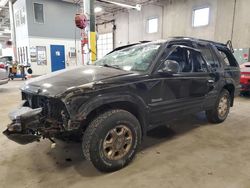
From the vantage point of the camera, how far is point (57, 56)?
45.6 ft

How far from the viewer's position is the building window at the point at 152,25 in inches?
598

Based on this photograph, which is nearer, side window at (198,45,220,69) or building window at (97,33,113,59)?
side window at (198,45,220,69)

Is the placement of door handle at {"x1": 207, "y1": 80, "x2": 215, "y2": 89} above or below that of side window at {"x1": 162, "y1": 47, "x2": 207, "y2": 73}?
below

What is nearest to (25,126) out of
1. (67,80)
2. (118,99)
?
(67,80)

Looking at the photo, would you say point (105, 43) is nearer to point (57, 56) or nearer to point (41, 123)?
point (57, 56)

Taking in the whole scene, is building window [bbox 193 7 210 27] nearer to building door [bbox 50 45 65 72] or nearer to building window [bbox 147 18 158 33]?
building window [bbox 147 18 158 33]

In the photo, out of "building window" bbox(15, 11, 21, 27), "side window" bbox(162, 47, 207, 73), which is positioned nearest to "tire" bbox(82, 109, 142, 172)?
"side window" bbox(162, 47, 207, 73)

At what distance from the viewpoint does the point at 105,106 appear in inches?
84.1

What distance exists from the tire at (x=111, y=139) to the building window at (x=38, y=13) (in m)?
13.1

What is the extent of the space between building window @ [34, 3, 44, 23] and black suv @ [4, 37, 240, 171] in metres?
12.0

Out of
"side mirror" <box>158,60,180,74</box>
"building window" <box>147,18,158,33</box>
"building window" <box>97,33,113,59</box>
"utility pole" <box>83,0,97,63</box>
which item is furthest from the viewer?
"building window" <box>97,33,113,59</box>

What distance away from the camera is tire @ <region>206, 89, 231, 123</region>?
3.61 m

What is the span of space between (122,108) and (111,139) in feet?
1.22

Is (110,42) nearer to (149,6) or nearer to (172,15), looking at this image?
(149,6)
